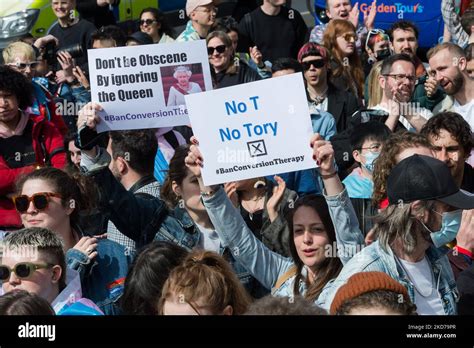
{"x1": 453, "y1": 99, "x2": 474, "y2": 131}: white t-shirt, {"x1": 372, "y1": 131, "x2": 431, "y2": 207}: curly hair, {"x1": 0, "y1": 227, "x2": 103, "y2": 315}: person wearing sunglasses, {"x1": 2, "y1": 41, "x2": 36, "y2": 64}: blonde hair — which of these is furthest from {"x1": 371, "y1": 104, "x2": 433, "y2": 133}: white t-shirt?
{"x1": 0, "y1": 227, "x2": 103, "y2": 315}: person wearing sunglasses

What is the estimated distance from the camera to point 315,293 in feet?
18.9

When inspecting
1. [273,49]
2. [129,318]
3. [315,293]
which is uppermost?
[129,318]

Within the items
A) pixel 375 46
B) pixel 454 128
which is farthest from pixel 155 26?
pixel 454 128

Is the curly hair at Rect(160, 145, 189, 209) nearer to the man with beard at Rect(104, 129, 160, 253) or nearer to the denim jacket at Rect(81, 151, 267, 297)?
the man with beard at Rect(104, 129, 160, 253)

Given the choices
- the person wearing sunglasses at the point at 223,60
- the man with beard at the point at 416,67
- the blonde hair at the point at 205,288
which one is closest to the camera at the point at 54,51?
the person wearing sunglasses at the point at 223,60

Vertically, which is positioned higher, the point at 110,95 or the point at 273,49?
the point at 110,95

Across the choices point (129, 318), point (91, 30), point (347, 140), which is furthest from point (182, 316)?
point (91, 30)

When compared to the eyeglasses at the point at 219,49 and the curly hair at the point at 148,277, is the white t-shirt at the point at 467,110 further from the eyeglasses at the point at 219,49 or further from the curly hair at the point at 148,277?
the curly hair at the point at 148,277

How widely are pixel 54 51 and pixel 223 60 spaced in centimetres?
188

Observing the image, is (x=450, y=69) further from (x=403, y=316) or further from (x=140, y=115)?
(x=403, y=316)

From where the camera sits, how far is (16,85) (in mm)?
7355

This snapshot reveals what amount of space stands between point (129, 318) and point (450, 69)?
4353 millimetres

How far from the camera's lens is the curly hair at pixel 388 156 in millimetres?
6246

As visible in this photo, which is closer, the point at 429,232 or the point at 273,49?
the point at 429,232
